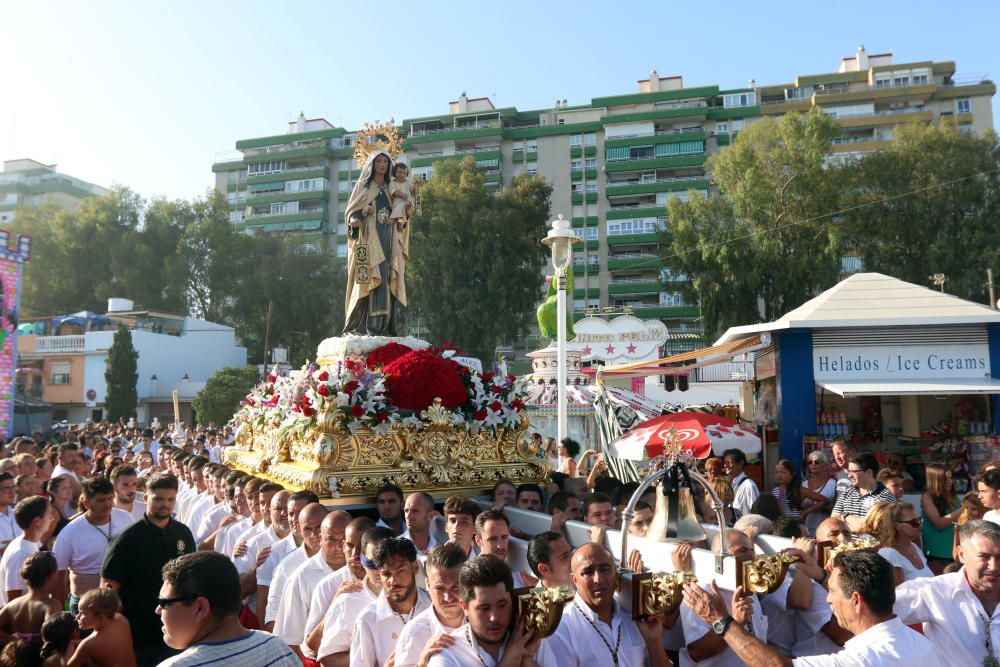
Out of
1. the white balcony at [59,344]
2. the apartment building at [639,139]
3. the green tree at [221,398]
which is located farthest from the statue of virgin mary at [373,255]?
the apartment building at [639,139]

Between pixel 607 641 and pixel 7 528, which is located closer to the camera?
pixel 607 641

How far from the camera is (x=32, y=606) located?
3570 mm

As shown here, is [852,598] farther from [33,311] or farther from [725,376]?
[33,311]

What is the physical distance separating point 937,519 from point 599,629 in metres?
4.10

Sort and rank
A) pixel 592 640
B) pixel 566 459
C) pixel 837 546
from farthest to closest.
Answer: pixel 566 459
pixel 837 546
pixel 592 640

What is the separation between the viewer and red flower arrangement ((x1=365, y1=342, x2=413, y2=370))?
649 centimetres

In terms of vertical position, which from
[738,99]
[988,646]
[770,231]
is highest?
[738,99]

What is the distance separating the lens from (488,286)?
2852 centimetres

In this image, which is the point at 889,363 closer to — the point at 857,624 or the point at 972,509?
the point at 972,509

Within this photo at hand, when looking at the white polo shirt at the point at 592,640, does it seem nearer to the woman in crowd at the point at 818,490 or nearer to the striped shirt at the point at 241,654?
the striped shirt at the point at 241,654

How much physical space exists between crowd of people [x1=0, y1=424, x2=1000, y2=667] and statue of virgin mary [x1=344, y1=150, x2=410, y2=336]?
2.32 metres

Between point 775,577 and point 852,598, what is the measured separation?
0.86ft

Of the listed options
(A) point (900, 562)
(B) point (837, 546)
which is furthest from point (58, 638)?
(A) point (900, 562)

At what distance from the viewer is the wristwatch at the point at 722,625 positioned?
265 cm
